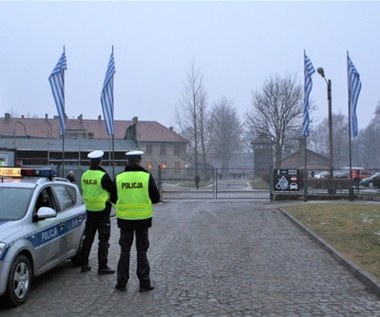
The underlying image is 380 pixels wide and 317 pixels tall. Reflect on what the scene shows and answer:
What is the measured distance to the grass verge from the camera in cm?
894

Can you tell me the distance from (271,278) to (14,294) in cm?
388

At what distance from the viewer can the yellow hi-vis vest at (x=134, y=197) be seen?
697cm

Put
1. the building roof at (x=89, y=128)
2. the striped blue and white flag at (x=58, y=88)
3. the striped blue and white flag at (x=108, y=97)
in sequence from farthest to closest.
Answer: the building roof at (x=89, y=128) < the striped blue and white flag at (x=108, y=97) < the striped blue and white flag at (x=58, y=88)

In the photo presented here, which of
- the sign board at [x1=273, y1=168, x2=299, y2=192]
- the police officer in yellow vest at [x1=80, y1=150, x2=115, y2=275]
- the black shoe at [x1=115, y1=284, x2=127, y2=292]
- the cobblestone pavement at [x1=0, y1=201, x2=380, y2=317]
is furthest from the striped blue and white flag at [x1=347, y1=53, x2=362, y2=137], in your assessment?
the black shoe at [x1=115, y1=284, x2=127, y2=292]

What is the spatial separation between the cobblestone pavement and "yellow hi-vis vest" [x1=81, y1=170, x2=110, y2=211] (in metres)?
1.12

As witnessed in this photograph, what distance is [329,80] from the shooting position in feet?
89.4

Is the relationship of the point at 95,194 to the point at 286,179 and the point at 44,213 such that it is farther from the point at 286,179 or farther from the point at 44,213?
the point at 286,179

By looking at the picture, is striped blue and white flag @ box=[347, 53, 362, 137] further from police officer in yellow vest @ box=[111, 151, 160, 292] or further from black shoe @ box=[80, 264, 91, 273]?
police officer in yellow vest @ box=[111, 151, 160, 292]

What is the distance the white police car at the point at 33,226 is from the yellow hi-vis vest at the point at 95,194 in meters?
Answer: 0.44

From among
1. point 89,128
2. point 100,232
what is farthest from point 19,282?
point 89,128

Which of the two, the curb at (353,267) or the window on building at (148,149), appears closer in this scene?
the curb at (353,267)

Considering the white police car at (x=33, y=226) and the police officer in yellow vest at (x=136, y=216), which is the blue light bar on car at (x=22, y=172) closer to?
the white police car at (x=33, y=226)

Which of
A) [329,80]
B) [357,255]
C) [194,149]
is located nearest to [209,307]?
[357,255]

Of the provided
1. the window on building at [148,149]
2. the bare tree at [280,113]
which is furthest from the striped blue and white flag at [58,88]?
the window on building at [148,149]
